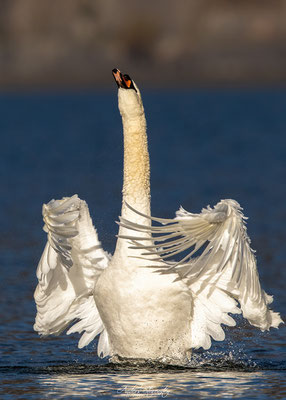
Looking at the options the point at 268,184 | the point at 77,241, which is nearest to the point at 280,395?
the point at 77,241

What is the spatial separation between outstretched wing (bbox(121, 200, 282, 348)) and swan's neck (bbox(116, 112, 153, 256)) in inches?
8.3

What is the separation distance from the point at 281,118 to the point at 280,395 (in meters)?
65.7

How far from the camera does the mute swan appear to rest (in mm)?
12422

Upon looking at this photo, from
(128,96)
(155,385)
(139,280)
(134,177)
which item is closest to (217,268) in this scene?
(139,280)

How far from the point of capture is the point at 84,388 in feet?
41.2

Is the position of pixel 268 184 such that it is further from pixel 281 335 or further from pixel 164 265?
pixel 164 265

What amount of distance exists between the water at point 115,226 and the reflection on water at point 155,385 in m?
0.01

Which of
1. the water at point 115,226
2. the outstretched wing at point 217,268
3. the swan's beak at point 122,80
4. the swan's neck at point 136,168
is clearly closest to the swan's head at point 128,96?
the swan's beak at point 122,80

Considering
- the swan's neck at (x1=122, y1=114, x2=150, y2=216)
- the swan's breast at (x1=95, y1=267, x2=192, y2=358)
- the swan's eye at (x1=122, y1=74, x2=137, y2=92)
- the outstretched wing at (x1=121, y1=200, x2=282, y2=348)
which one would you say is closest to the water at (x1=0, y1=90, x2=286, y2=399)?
the swan's breast at (x1=95, y1=267, x2=192, y2=358)

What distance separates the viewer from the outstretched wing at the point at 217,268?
1166 cm

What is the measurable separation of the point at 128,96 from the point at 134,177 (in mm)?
892

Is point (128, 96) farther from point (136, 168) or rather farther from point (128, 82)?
point (136, 168)

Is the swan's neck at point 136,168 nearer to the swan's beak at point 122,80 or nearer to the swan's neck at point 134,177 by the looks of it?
the swan's neck at point 134,177

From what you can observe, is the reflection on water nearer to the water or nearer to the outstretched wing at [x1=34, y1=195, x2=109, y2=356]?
the water
